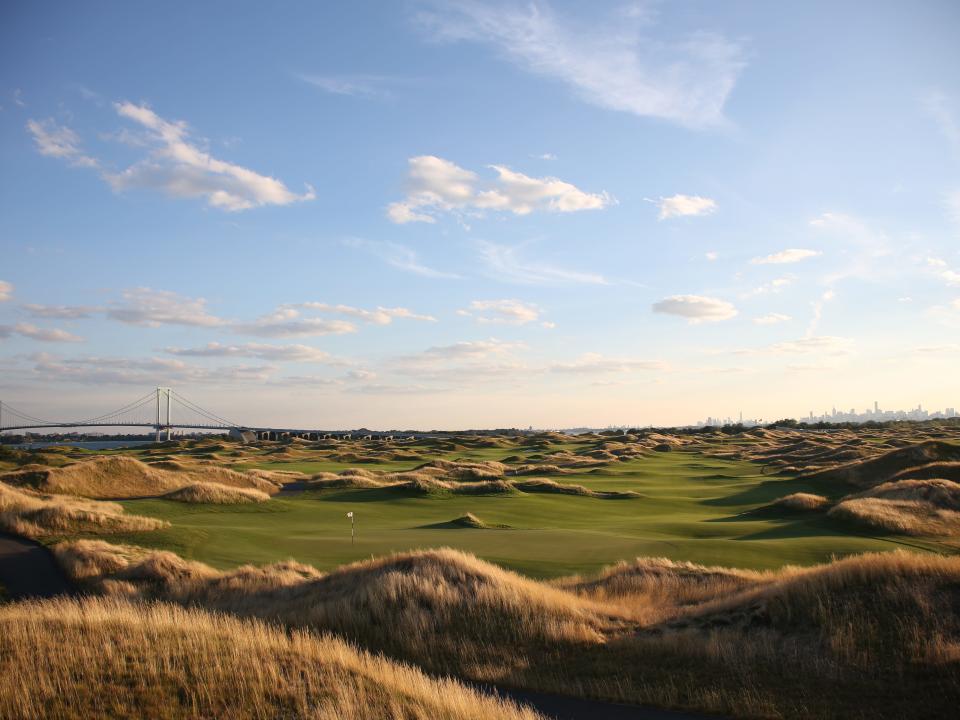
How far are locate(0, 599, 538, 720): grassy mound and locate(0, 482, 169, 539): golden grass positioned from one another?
11.6 metres

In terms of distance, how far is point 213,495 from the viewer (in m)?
31.3

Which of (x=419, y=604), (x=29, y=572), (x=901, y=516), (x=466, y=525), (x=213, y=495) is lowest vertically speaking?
(x=466, y=525)

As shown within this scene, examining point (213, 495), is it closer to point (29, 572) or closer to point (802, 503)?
point (29, 572)

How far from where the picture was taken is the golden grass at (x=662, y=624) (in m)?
8.73

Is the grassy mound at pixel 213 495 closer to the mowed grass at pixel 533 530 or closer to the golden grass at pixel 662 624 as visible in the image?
the mowed grass at pixel 533 530

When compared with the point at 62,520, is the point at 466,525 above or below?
below

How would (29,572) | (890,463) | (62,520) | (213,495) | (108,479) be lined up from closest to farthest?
(29,572) < (62,520) < (213,495) < (108,479) < (890,463)

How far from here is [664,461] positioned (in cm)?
7112

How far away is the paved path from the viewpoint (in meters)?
14.5

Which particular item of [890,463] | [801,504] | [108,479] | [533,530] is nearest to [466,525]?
[533,530]

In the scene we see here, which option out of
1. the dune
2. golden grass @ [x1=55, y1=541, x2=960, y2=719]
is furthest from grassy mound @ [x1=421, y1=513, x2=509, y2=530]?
the dune

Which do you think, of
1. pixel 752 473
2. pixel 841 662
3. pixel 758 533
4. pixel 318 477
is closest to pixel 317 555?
pixel 841 662

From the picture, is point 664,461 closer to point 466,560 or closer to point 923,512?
point 923,512

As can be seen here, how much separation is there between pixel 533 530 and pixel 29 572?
15.4m
